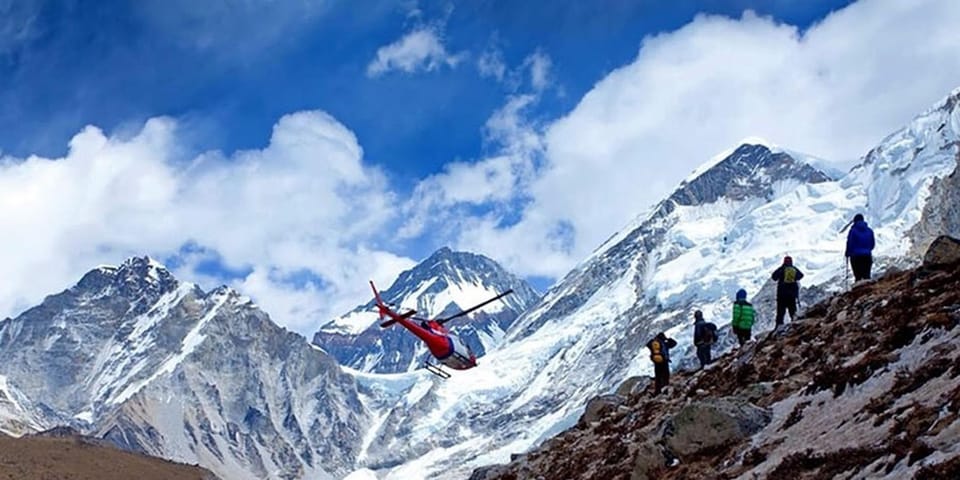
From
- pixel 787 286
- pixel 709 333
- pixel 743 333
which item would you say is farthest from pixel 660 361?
pixel 787 286

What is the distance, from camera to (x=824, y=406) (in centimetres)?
2244

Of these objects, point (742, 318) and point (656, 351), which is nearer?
point (742, 318)

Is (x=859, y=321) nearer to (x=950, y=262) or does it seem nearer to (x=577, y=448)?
(x=950, y=262)

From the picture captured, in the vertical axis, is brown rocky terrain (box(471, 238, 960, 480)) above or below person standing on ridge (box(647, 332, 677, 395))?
below

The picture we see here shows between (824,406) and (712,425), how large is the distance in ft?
8.89

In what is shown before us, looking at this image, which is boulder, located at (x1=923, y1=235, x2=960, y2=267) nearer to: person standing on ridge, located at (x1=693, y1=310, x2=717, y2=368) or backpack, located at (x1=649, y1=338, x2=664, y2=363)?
person standing on ridge, located at (x1=693, y1=310, x2=717, y2=368)

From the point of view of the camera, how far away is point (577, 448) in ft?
114

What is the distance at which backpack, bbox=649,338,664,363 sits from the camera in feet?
131

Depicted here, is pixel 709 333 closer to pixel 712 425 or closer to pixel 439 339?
pixel 712 425

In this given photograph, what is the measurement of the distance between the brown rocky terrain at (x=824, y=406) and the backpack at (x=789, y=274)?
280 cm

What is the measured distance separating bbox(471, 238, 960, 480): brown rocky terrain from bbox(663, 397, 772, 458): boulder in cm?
3

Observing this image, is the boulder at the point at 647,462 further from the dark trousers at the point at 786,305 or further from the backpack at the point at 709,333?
the backpack at the point at 709,333

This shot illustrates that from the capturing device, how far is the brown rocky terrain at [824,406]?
Result: 59.2 feet

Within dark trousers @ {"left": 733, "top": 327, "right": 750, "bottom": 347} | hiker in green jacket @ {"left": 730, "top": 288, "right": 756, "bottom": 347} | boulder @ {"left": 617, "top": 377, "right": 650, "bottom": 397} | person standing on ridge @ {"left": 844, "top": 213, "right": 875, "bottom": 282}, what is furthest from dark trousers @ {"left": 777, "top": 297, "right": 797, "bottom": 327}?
boulder @ {"left": 617, "top": 377, "right": 650, "bottom": 397}
